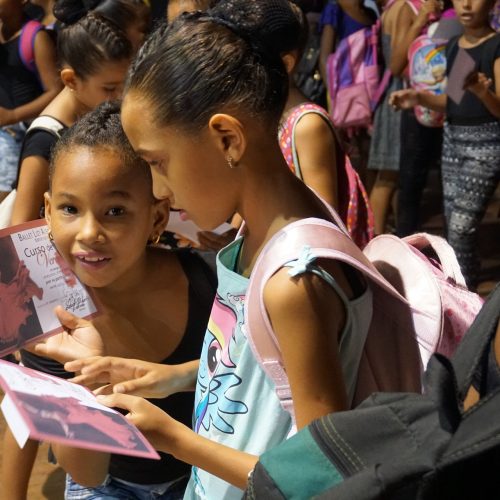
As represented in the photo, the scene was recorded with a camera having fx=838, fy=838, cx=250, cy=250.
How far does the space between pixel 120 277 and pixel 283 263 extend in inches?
23.9

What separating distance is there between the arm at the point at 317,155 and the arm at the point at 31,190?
71 centimetres

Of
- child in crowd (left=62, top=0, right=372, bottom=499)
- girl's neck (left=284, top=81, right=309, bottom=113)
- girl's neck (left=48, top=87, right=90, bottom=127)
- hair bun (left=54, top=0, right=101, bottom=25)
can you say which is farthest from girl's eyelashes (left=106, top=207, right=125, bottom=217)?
hair bun (left=54, top=0, right=101, bottom=25)

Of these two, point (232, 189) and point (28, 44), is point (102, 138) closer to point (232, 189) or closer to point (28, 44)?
point (232, 189)

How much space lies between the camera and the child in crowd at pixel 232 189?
3.71ft

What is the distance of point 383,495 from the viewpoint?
712 millimetres

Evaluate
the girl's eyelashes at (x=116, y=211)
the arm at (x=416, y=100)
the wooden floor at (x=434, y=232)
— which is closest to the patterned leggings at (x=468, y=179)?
the arm at (x=416, y=100)

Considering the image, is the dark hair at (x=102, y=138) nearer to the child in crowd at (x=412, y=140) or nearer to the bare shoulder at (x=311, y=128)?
the bare shoulder at (x=311, y=128)

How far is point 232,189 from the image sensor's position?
1.20m

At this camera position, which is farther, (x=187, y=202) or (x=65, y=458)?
(x=65, y=458)

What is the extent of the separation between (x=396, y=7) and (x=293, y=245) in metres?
3.48

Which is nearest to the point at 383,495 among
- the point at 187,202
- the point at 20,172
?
the point at 187,202

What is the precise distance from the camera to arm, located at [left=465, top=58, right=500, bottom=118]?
3.43m

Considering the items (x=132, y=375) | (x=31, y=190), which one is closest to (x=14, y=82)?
(x=31, y=190)

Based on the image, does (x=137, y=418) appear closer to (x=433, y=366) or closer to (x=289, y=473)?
(x=289, y=473)
